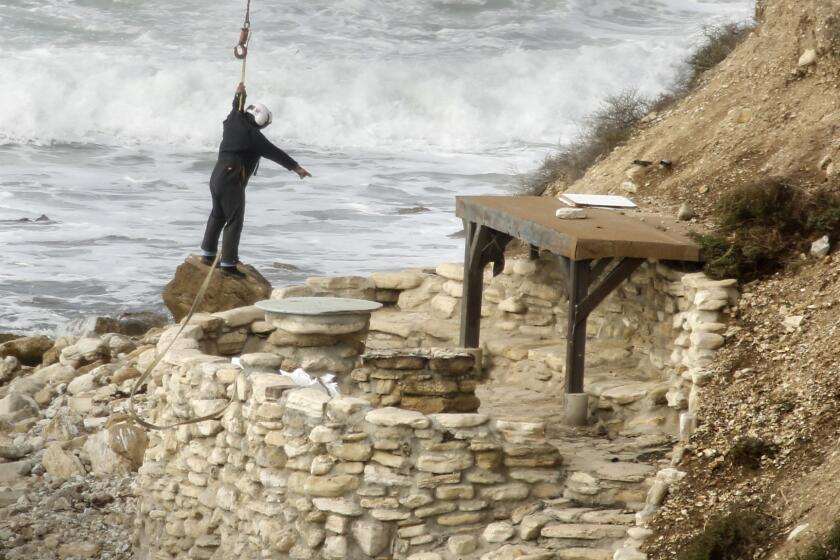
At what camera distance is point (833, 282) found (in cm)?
1022

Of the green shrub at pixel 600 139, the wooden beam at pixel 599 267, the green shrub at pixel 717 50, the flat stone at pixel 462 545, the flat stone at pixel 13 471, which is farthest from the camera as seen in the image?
the green shrub at pixel 717 50

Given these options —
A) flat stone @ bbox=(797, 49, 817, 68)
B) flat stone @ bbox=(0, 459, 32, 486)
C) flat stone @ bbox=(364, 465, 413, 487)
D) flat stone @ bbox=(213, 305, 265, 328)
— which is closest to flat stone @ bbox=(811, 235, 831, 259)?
flat stone @ bbox=(797, 49, 817, 68)

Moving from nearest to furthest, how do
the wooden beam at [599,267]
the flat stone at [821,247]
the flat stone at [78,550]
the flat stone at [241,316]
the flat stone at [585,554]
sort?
1. the flat stone at [585,554]
2. the flat stone at [821,247]
3. the wooden beam at [599,267]
4. the flat stone at [78,550]
5. the flat stone at [241,316]

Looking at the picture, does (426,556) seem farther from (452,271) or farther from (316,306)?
(452,271)

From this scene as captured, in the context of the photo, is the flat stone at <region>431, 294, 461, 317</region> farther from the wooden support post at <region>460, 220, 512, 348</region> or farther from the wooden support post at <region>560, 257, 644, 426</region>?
the wooden support post at <region>560, 257, 644, 426</region>

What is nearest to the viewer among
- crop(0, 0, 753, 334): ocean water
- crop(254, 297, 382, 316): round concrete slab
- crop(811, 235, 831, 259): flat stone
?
crop(811, 235, 831, 259): flat stone

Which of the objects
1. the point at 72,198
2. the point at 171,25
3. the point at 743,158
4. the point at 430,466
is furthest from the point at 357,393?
the point at 171,25

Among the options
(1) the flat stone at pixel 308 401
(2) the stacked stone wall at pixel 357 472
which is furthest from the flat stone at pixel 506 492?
(1) the flat stone at pixel 308 401

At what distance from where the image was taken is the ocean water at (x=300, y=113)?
23656 millimetres

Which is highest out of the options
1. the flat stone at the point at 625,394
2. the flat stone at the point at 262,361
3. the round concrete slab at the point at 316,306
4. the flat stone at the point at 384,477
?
the round concrete slab at the point at 316,306

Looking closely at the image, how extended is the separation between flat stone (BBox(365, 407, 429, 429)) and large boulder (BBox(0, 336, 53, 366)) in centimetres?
873

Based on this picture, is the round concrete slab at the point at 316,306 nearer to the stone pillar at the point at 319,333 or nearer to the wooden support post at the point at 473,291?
the stone pillar at the point at 319,333

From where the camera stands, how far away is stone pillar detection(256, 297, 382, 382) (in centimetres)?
1131

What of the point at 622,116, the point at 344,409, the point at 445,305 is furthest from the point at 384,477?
the point at 622,116
